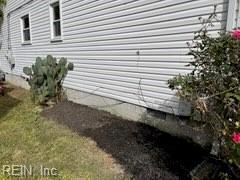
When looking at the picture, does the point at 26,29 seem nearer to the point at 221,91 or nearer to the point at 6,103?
the point at 6,103

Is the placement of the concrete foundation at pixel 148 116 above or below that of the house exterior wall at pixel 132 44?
below

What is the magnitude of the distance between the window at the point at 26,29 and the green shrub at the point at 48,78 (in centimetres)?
446

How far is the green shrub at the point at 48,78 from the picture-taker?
7.69 meters

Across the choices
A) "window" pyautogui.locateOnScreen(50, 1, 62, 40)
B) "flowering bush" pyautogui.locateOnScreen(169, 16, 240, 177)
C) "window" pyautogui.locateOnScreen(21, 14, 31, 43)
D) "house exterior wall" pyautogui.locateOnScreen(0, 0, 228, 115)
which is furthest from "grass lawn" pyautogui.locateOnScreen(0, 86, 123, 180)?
"window" pyautogui.locateOnScreen(21, 14, 31, 43)

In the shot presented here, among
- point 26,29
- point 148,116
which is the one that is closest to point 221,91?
point 148,116

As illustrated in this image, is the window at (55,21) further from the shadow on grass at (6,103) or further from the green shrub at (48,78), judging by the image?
the shadow on grass at (6,103)

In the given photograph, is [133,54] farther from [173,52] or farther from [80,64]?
[80,64]

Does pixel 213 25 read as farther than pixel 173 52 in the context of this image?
No

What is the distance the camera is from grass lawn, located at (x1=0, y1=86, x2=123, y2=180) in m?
3.77

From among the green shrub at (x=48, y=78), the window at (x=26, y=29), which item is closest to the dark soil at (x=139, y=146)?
the green shrub at (x=48, y=78)

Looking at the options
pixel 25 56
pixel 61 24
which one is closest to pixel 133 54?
pixel 61 24

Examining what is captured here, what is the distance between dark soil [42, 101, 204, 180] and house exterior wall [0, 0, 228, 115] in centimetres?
52

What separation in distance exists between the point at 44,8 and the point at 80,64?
10.6 ft

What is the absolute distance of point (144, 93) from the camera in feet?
17.1
